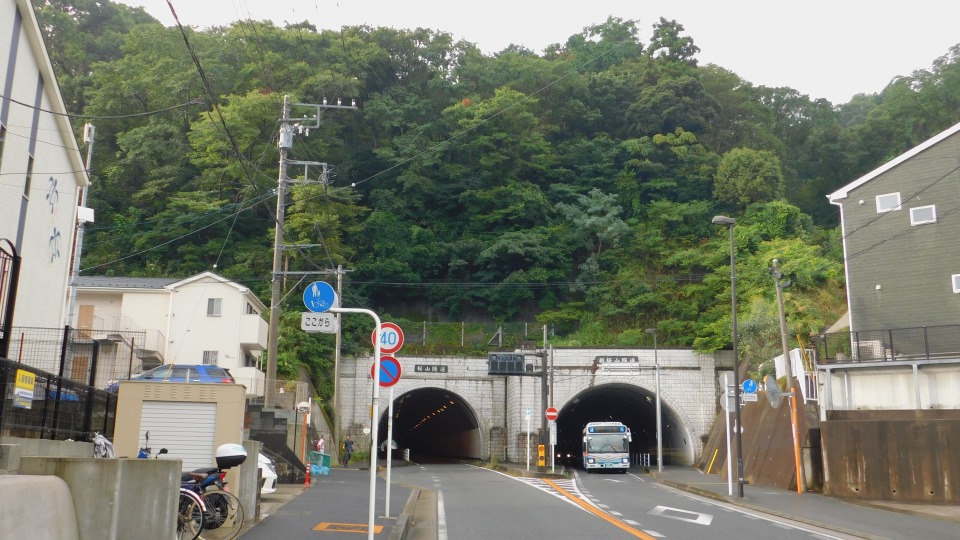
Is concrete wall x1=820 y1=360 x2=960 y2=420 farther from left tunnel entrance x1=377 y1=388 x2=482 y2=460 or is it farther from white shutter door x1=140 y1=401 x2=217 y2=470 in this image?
left tunnel entrance x1=377 y1=388 x2=482 y2=460

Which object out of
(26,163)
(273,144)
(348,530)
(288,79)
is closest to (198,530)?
(348,530)

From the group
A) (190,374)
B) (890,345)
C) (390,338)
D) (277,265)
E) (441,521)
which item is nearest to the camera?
(390,338)

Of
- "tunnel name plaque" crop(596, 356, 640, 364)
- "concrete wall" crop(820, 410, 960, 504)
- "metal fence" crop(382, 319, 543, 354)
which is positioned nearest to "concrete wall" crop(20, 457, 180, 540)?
"concrete wall" crop(820, 410, 960, 504)

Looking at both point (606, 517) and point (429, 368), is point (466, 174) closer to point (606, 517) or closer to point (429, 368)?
point (429, 368)

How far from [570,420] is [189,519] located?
45.8 meters

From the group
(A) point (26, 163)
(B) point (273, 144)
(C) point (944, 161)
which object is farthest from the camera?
(B) point (273, 144)

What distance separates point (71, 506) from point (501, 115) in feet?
164

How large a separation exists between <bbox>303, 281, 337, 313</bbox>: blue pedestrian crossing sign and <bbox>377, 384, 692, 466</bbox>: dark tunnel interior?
3075cm

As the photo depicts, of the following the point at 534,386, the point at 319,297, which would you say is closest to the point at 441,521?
the point at 319,297

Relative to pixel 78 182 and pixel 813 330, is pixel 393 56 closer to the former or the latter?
pixel 813 330

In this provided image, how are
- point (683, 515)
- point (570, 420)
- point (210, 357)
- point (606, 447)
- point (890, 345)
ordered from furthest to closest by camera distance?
point (570, 420) < point (606, 447) < point (210, 357) < point (890, 345) < point (683, 515)

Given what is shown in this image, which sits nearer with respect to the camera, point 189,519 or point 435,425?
point 189,519

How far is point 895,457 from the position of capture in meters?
21.7

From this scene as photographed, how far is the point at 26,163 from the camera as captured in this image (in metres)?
17.4
